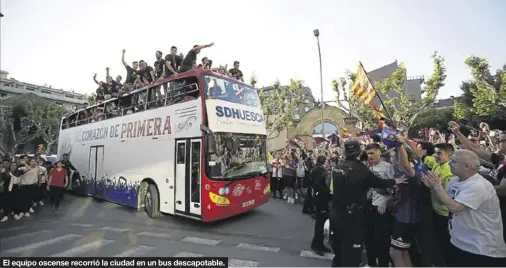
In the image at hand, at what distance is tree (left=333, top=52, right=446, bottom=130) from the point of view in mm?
18000

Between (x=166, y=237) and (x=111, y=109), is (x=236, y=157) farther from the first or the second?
(x=111, y=109)

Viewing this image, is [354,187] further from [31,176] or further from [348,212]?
[31,176]

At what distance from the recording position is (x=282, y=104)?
27.9 m

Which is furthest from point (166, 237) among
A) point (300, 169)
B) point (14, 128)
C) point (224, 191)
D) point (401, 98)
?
point (14, 128)

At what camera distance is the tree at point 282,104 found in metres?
27.4

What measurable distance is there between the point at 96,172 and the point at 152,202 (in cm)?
Answer: 457

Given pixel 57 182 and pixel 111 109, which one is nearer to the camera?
pixel 57 182

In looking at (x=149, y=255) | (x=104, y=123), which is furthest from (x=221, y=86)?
(x=104, y=123)

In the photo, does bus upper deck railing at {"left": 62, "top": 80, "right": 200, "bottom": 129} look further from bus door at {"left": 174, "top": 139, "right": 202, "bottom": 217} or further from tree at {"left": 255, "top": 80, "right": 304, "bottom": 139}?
tree at {"left": 255, "top": 80, "right": 304, "bottom": 139}

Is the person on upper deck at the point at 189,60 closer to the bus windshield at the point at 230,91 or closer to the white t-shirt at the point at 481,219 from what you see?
the bus windshield at the point at 230,91

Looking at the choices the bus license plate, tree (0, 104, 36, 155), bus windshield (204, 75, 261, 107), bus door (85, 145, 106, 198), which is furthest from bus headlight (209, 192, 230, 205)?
tree (0, 104, 36, 155)

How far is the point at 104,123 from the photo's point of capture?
1102 centimetres

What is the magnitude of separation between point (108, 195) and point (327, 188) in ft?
27.8

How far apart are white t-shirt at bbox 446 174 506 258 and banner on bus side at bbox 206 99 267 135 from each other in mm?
5364
